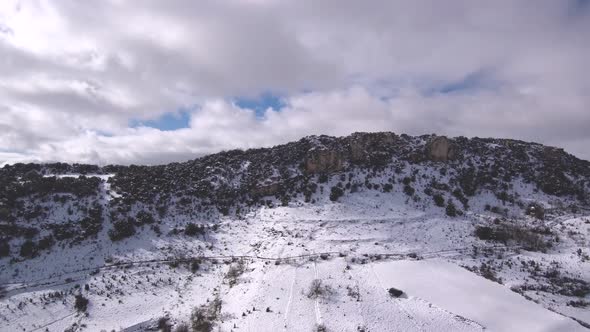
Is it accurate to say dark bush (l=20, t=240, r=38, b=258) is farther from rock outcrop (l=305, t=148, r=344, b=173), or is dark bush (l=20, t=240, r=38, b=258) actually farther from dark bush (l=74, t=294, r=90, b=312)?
rock outcrop (l=305, t=148, r=344, b=173)

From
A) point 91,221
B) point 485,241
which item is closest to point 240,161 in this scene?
point 91,221

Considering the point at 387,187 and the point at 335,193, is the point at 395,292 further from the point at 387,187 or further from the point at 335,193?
the point at 387,187

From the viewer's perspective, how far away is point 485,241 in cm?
2941

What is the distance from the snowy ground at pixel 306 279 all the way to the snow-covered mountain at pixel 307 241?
0.41ft

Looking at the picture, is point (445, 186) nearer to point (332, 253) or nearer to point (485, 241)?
point (485, 241)

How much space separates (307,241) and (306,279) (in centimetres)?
661

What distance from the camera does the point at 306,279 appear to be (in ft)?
75.3

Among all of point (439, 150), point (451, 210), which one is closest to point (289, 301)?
point (451, 210)

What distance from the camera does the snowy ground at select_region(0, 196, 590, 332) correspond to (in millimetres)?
18438

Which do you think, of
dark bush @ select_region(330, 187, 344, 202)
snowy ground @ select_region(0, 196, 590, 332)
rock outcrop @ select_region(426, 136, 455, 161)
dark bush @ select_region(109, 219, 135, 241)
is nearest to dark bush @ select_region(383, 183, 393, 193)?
snowy ground @ select_region(0, 196, 590, 332)

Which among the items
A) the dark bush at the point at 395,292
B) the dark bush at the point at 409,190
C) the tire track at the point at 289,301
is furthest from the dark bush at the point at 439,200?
the tire track at the point at 289,301

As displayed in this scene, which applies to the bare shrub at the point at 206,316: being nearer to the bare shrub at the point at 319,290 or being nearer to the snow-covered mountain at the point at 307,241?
the snow-covered mountain at the point at 307,241

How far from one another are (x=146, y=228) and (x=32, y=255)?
27.2ft

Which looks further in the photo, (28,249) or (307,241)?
(307,241)
